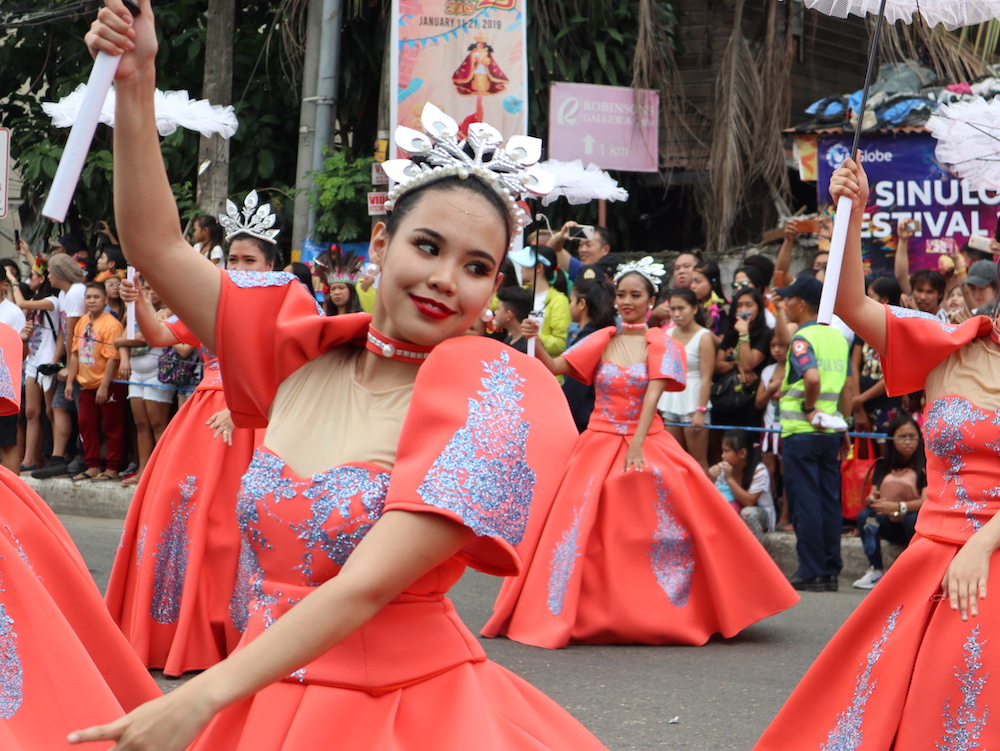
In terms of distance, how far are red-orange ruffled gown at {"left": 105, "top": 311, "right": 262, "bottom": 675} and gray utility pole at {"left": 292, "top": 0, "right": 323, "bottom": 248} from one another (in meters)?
6.66

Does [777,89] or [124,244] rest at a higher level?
[777,89]

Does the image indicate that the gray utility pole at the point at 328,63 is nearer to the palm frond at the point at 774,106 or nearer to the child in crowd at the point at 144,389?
the child in crowd at the point at 144,389

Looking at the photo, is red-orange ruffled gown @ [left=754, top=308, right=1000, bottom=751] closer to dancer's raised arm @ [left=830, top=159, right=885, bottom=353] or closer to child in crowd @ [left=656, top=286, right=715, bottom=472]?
dancer's raised arm @ [left=830, top=159, right=885, bottom=353]

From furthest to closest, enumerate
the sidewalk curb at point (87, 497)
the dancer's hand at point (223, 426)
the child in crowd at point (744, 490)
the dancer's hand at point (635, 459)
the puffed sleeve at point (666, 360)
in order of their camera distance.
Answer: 1. the sidewalk curb at point (87, 497)
2. the child in crowd at point (744, 490)
3. the puffed sleeve at point (666, 360)
4. the dancer's hand at point (635, 459)
5. the dancer's hand at point (223, 426)

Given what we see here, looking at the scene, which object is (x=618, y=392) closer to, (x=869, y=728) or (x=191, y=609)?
(x=191, y=609)

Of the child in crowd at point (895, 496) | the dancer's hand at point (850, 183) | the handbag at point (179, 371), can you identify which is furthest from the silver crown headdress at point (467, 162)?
the handbag at point (179, 371)

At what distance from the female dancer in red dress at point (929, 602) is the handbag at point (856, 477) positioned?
4769 mm

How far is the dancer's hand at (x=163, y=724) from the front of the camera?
175cm

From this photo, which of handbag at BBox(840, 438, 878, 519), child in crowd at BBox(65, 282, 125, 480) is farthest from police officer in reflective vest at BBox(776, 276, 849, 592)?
child in crowd at BBox(65, 282, 125, 480)

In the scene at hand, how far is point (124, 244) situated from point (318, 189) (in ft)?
34.3

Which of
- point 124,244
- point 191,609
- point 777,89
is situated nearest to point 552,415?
point 124,244

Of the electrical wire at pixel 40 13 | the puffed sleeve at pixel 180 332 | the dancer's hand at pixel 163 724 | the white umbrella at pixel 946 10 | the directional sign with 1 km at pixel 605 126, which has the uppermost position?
the electrical wire at pixel 40 13

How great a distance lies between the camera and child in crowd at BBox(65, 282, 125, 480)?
11336 mm

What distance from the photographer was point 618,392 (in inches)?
299
